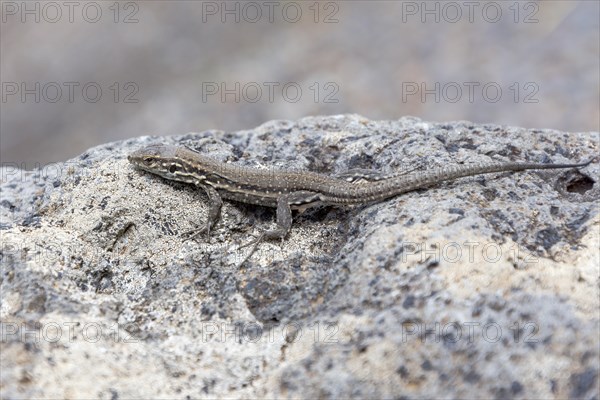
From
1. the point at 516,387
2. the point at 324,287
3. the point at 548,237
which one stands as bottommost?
the point at 516,387

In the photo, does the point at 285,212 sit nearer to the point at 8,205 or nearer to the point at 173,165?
the point at 173,165

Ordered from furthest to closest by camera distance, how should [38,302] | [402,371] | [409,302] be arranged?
1. [38,302]
2. [409,302]
3. [402,371]

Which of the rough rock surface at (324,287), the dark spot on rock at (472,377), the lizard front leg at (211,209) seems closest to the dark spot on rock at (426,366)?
the rough rock surface at (324,287)

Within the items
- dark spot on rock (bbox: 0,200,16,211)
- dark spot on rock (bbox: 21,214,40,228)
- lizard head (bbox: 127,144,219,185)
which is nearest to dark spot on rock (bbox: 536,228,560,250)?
lizard head (bbox: 127,144,219,185)

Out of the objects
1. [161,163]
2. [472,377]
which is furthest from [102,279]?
Result: [472,377]

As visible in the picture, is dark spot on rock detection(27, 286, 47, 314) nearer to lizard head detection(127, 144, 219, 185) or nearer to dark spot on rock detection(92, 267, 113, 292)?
dark spot on rock detection(92, 267, 113, 292)

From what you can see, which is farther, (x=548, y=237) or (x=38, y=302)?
(x=548, y=237)
